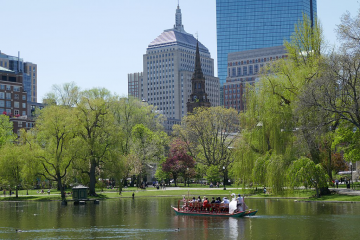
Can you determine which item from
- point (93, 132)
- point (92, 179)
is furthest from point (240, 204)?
point (92, 179)

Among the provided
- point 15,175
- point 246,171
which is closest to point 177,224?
point 246,171

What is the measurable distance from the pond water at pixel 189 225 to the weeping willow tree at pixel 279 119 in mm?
6962

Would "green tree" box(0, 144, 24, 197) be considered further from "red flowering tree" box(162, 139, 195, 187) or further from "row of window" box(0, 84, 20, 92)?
"row of window" box(0, 84, 20, 92)

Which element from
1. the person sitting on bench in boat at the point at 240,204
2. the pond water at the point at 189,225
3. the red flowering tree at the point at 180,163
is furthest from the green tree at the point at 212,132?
the person sitting on bench in boat at the point at 240,204

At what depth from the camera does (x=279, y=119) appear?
58938mm

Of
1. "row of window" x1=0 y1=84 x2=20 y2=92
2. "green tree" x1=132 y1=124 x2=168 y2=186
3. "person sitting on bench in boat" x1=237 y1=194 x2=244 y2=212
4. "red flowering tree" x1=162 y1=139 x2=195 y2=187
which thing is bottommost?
"person sitting on bench in boat" x1=237 y1=194 x2=244 y2=212

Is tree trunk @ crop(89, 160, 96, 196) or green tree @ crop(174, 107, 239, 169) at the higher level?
green tree @ crop(174, 107, 239, 169)

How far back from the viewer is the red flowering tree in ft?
368

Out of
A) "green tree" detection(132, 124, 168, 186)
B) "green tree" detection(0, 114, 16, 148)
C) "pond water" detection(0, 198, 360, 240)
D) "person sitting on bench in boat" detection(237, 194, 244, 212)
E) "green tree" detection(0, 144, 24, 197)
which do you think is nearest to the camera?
"pond water" detection(0, 198, 360, 240)

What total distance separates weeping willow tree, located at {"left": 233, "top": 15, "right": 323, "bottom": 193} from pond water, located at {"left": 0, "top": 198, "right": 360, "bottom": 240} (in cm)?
696

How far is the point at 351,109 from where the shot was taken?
51.0 m

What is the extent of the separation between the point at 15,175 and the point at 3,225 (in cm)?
4024

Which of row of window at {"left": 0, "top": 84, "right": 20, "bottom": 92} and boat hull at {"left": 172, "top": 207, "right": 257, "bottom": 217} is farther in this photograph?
row of window at {"left": 0, "top": 84, "right": 20, "bottom": 92}

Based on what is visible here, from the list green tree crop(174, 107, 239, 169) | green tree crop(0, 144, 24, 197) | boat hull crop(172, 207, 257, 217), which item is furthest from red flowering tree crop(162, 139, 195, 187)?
boat hull crop(172, 207, 257, 217)
